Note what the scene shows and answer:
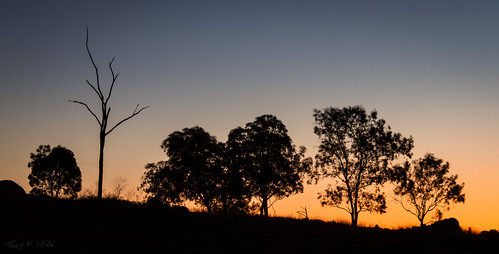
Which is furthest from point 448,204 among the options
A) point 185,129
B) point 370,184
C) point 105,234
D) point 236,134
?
point 105,234

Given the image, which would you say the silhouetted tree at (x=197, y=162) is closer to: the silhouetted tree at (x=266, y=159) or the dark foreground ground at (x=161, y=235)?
the silhouetted tree at (x=266, y=159)

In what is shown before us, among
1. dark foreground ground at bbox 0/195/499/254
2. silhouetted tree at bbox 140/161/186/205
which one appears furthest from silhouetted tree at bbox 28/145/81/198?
dark foreground ground at bbox 0/195/499/254

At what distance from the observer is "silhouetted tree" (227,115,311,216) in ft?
153

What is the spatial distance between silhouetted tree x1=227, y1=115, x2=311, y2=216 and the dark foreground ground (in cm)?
2267

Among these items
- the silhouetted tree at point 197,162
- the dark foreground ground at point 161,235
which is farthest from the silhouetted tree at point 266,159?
the dark foreground ground at point 161,235

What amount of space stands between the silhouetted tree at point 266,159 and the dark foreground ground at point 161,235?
22.7 meters

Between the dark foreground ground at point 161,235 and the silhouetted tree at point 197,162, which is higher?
the silhouetted tree at point 197,162

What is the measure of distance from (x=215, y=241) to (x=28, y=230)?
8361 millimetres

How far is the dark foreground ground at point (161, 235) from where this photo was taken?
15688mm

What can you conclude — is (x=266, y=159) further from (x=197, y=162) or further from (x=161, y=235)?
(x=161, y=235)

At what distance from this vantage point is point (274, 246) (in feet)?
56.2

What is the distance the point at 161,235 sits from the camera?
62.0 ft

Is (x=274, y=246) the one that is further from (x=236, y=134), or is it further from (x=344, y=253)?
(x=236, y=134)

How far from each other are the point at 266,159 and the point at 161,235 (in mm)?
29386
